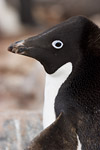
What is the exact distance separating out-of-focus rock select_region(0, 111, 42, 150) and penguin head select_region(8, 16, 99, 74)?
0.60 meters

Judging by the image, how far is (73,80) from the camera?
4.16 feet

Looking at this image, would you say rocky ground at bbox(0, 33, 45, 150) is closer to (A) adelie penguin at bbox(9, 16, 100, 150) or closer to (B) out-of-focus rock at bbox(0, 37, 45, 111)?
(B) out-of-focus rock at bbox(0, 37, 45, 111)

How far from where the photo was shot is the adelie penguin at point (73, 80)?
118 cm

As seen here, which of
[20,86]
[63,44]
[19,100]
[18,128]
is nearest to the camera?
[63,44]

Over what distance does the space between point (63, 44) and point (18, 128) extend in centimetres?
76

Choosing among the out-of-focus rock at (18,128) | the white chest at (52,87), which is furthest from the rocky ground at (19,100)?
the white chest at (52,87)

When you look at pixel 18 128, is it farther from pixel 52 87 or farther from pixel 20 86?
pixel 20 86

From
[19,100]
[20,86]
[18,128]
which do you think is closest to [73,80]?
[18,128]

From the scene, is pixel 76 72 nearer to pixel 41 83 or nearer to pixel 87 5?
pixel 41 83

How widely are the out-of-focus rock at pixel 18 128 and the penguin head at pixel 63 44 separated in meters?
0.60

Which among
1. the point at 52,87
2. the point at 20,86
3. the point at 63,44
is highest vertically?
the point at 63,44

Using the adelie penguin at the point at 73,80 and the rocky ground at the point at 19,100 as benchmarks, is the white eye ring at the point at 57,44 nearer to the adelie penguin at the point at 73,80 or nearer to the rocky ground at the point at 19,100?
the adelie penguin at the point at 73,80

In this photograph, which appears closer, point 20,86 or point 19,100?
point 19,100

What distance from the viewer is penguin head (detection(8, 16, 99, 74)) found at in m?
1.25
